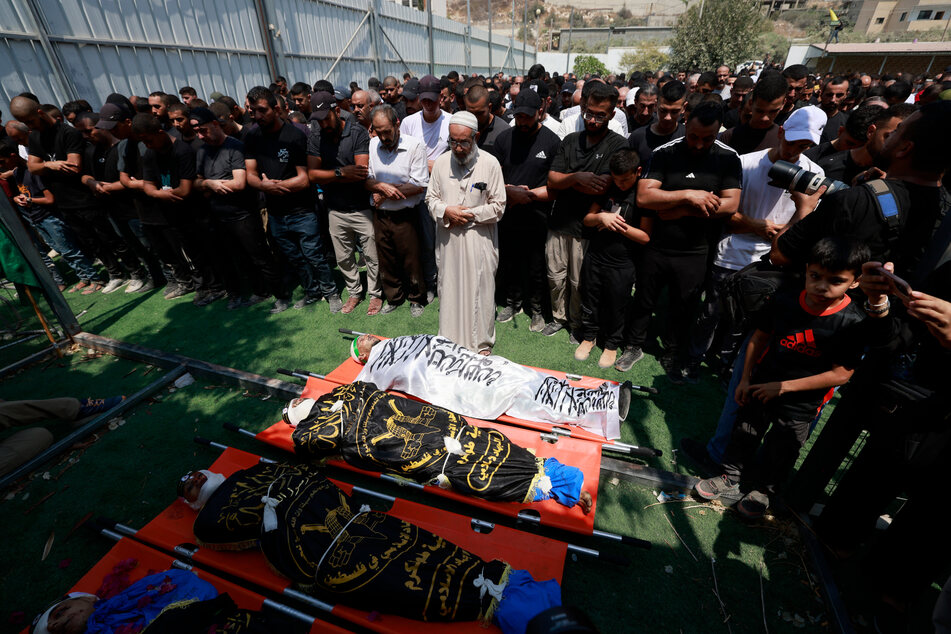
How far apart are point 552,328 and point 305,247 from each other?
358cm

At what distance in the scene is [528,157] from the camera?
16.0 feet

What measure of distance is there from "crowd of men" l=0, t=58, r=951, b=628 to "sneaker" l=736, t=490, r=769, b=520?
0.02m

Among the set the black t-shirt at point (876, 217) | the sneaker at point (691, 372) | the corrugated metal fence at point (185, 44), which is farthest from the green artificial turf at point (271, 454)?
the corrugated metal fence at point (185, 44)

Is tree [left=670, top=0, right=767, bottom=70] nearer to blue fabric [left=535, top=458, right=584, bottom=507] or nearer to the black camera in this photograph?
the black camera

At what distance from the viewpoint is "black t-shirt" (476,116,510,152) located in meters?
5.50

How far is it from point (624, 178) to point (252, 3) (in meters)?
12.7

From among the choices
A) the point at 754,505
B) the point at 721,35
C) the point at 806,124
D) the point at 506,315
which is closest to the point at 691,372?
the point at 754,505

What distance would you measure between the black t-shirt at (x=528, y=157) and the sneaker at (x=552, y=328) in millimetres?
1401

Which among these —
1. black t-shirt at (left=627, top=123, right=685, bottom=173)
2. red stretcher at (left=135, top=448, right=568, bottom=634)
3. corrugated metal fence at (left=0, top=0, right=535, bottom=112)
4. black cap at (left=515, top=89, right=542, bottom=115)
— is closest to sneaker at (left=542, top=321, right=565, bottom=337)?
black t-shirt at (left=627, top=123, right=685, bottom=173)

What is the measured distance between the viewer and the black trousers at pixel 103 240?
6.52 m

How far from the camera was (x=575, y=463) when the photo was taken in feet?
11.5

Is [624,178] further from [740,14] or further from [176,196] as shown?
[740,14]

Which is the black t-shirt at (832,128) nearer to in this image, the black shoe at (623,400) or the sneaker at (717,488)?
the black shoe at (623,400)

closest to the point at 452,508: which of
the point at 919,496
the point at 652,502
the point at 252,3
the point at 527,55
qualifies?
the point at 652,502
